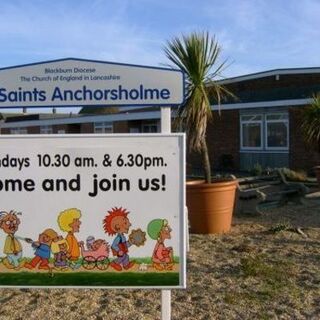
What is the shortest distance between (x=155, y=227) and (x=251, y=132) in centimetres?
2186

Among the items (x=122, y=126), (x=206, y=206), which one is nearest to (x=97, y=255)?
(x=206, y=206)

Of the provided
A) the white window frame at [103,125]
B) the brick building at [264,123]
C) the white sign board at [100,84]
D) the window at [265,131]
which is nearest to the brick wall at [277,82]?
the brick building at [264,123]

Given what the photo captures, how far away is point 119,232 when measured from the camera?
4207mm

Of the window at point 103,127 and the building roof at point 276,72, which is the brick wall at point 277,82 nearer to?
the building roof at point 276,72

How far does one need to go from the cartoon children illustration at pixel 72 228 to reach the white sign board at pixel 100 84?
802 millimetres

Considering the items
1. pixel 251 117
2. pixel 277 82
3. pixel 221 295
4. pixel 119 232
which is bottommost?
pixel 221 295

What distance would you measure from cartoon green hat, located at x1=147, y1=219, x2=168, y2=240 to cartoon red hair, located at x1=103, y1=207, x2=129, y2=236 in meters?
0.19

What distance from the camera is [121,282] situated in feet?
13.7

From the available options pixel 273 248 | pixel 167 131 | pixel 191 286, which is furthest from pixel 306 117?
pixel 167 131

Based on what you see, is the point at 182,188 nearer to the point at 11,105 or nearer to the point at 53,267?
the point at 53,267

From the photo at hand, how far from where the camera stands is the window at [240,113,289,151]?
945 inches

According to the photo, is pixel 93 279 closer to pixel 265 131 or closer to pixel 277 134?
pixel 277 134

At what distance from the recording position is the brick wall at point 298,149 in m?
Result: 22.6

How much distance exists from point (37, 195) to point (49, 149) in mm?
335
